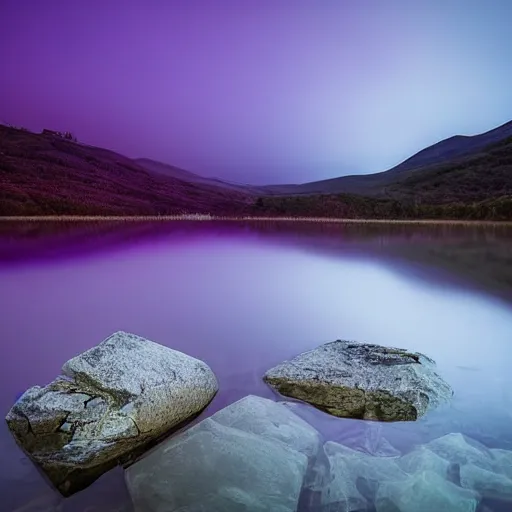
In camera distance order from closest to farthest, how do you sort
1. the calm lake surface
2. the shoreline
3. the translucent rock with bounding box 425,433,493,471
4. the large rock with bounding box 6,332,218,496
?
the large rock with bounding box 6,332,218,496
the translucent rock with bounding box 425,433,493,471
the calm lake surface
the shoreline

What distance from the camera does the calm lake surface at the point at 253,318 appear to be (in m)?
2.81

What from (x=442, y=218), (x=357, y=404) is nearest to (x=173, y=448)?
(x=357, y=404)

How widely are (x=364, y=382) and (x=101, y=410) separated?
1.69 m

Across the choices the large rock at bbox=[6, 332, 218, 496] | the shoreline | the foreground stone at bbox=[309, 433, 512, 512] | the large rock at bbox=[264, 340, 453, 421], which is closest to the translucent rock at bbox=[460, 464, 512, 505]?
the foreground stone at bbox=[309, 433, 512, 512]

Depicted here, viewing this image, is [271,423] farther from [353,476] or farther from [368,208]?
[368,208]

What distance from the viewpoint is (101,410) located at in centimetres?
244

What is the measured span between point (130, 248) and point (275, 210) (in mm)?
25181

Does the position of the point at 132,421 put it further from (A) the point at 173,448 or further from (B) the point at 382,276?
(B) the point at 382,276

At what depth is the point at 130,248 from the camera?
13.5m

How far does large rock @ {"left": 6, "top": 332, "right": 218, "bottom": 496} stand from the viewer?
7.45ft

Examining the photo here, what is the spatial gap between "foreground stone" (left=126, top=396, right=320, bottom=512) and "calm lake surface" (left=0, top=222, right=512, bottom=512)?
16cm

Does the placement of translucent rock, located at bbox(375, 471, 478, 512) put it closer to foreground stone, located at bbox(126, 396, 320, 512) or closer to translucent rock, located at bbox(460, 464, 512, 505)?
translucent rock, located at bbox(460, 464, 512, 505)

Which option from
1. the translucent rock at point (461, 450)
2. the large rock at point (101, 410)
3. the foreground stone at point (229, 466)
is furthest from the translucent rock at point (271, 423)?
the translucent rock at point (461, 450)

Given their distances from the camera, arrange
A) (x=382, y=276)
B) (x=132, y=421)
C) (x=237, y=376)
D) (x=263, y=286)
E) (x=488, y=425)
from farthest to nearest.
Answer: (x=382, y=276) < (x=263, y=286) < (x=237, y=376) < (x=488, y=425) < (x=132, y=421)
